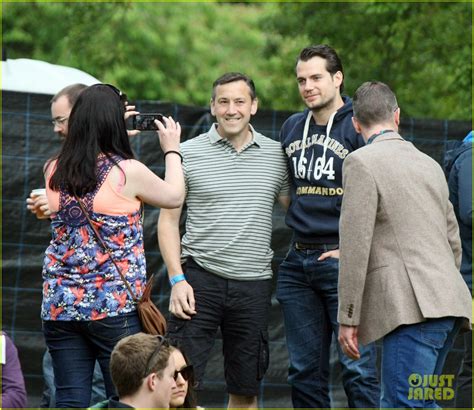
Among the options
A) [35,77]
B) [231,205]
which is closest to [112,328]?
[231,205]

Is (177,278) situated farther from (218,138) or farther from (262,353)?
(218,138)

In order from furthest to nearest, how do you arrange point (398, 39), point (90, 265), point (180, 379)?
1. point (398, 39)
2. point (90, 265)
3. point (180, 379)

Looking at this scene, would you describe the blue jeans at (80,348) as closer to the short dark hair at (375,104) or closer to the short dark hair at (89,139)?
the short dark hair at (89,139)

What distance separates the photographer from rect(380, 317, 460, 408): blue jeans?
198 inches

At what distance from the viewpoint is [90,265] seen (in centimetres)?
523

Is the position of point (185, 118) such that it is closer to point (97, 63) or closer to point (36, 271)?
point (36, 271)

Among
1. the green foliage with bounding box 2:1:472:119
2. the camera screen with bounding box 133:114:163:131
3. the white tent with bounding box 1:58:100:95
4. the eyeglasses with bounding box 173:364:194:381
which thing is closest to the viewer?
the eyeglasses with bounding box 173:364:194:381

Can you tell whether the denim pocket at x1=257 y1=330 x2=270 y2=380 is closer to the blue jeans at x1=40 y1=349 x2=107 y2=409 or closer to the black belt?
the black belt

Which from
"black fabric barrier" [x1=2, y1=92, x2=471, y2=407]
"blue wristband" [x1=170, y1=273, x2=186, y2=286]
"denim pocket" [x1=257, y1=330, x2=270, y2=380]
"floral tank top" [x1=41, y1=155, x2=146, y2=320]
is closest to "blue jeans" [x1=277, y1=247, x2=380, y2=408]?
"denim pocket" [x1=257, y1=330, x2=270, y2=380]

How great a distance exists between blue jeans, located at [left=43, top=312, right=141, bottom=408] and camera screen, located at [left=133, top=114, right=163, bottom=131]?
1.03 metres

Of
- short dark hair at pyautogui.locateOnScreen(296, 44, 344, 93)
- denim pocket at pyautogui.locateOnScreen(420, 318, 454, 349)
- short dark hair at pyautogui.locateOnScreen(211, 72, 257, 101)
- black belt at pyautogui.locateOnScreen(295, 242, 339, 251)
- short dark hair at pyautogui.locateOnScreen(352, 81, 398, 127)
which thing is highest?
short dark hair at pyautogui.locateOnScreen(296, 44, 344, 93)

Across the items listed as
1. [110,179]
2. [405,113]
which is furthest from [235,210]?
[405,113]

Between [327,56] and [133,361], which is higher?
[327,56]

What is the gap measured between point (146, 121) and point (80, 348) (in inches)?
48.6
